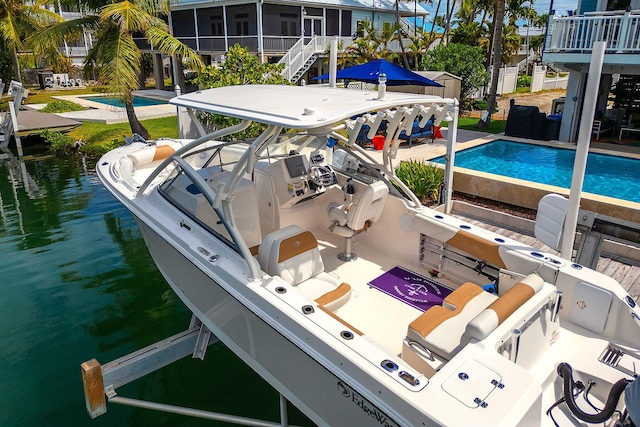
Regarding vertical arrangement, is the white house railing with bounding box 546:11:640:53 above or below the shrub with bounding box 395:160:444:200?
above

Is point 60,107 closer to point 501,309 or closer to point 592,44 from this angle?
point 592,44

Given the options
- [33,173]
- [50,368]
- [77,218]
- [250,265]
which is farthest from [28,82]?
[250,265]

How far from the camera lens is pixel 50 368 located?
4.60 metres

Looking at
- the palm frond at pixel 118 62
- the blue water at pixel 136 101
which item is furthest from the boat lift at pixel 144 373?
the blue water at pixel 136 101

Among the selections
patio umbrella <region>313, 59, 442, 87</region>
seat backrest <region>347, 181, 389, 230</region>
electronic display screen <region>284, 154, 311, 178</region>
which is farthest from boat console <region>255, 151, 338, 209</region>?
patio umbrella <region>313, 59, 442, 87</region>

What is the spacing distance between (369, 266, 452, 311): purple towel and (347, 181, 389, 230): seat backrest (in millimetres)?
563

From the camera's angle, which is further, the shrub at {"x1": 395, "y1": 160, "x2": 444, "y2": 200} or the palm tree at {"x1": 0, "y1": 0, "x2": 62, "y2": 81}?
the palm tree at {"x1": 0, "y1": 0, "x2": 62, "y2": 81}

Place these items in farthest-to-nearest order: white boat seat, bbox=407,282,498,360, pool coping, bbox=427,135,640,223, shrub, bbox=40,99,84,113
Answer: shrub, bbox=40,99,84,113, pool coping, bbox=427,135,640,223, white boat seat, bbox=407,282,498,360

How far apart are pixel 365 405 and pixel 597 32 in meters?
11.1

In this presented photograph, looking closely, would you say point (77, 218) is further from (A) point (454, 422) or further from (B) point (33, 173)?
(A) point (454, 422)

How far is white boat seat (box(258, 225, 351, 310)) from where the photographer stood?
3764 millimetres

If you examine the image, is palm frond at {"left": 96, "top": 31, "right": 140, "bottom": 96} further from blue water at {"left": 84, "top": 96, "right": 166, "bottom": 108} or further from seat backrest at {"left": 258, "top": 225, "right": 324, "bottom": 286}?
blue water at {"left": 84, "top": 96, "right": 166, "bottom": 108}

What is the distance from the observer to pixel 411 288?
14.3 feet

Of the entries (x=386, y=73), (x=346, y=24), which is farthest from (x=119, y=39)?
(x=346, y=24)
